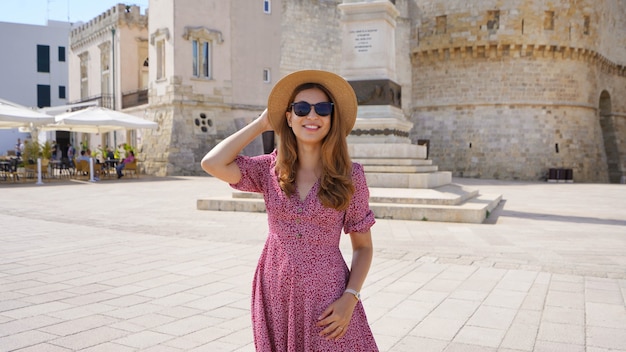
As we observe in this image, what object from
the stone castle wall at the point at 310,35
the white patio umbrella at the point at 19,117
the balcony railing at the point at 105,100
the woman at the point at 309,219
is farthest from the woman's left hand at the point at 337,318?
the balcony railing at the point at 105,100

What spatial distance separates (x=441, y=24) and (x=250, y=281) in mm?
24190

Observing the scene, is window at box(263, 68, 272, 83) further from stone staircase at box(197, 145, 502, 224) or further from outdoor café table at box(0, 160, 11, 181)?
stone staircase at box(197, 145, 502, 224)

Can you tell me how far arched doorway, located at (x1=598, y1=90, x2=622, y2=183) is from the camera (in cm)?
2884

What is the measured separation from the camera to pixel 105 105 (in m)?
27.1

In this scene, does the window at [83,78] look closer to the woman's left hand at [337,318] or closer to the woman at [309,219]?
the woman at [309,219]

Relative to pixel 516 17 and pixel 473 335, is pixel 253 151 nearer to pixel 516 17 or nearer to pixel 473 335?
pixel 516 17

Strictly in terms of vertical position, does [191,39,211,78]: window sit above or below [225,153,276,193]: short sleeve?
above

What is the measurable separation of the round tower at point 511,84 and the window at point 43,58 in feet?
93.2

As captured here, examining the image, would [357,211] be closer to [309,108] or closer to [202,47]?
[309,108]

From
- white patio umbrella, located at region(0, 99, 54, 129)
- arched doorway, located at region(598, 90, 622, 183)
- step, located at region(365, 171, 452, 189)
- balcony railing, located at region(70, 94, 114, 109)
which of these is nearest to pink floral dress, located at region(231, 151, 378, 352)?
step, located at region(365, 171, 452, 189)

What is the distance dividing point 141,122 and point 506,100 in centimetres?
1688

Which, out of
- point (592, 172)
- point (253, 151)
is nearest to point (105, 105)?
point (253, 151)

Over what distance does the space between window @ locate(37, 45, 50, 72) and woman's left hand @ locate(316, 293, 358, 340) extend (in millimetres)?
44189

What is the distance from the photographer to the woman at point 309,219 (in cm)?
185
